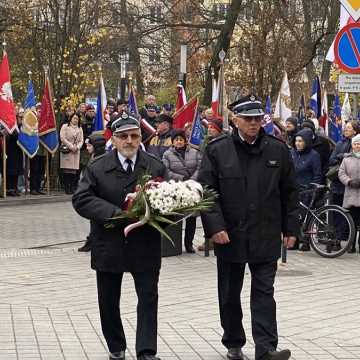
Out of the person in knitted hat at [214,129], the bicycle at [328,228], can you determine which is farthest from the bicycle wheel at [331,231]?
the person in knitted hat at [214,129]

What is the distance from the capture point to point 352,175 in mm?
14453

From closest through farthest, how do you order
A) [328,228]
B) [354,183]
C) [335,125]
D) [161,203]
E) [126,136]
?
1. [161,203]
2. [126,136]
3. [328,228]
4. [354,183]
5. [335,125]

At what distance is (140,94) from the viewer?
4494cm

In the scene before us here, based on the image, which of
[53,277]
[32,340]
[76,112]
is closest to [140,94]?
[76,112]

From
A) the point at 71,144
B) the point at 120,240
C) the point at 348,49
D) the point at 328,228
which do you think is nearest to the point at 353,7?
the point at 348,49

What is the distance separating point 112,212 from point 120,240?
266 millimetres

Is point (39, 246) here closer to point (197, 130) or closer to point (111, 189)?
point (197, 130)

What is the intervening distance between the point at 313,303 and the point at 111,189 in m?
3.68

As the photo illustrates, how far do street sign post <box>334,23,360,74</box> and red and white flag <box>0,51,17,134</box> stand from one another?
9585mm

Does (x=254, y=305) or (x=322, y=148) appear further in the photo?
(x=322, y=148)

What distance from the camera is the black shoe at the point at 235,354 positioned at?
25.5 feet

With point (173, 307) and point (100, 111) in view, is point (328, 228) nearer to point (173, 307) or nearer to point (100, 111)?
point (173, 307)

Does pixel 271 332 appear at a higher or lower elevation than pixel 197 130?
lower

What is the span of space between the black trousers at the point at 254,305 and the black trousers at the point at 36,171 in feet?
50.7
